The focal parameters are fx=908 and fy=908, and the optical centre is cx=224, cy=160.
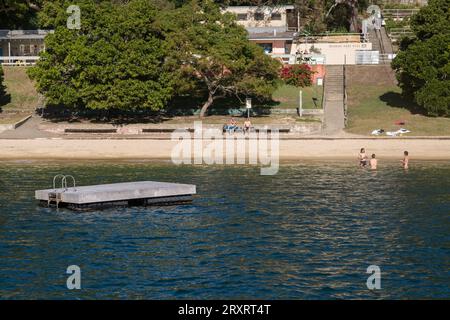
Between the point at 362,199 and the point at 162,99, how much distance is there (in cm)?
3308

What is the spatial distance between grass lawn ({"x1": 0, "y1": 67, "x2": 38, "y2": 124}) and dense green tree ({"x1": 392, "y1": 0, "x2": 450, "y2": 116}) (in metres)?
35.0

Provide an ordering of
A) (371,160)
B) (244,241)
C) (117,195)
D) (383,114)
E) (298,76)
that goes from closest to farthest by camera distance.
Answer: (244,241) < (117,195) < (371,160) < (383,114) < (298,76)

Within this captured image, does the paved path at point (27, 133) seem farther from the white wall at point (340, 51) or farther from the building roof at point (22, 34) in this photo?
the white wall at point (340, 51)

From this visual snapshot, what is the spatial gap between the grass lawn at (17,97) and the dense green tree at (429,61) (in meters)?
35.0

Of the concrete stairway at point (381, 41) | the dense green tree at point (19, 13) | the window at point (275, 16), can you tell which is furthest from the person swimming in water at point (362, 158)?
the window at point (275, 16)

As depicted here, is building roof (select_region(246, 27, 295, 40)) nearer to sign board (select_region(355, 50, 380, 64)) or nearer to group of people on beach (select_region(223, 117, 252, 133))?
sign board (select_region(355, 50, 380, 64))

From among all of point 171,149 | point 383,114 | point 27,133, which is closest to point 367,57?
point 383,114

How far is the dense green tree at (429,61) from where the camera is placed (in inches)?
3066

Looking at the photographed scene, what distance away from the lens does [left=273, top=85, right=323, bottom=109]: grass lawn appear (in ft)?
279

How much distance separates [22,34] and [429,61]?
164 ft

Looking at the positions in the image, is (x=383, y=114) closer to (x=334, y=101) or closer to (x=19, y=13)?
(x=334, y=101)

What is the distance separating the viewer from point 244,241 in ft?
133

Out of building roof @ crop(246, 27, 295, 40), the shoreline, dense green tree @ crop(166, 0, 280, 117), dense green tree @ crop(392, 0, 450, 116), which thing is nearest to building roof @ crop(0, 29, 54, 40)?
building roof @ crop(246, 27, 295, 40)
